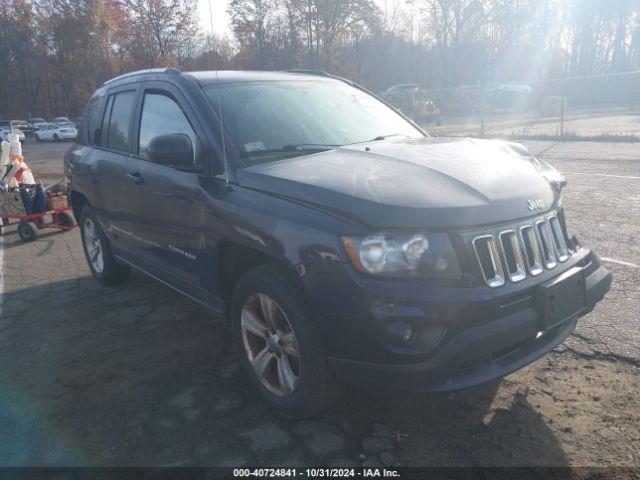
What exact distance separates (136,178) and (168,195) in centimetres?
55

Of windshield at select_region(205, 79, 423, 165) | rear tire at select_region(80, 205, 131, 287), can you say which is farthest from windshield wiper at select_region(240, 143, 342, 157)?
rear tire at select_region(80, 205, 131, 287)

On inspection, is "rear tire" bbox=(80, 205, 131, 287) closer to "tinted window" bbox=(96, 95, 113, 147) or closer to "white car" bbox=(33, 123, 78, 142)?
"tinted window" bbox=(96, 95, 113, 147)

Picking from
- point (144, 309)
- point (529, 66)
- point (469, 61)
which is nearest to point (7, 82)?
point (469, 61)

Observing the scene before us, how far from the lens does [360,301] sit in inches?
95.6

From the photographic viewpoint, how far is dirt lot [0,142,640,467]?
271cm

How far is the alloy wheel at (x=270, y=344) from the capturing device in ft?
9.62

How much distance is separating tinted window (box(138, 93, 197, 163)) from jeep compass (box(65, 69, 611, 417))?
0.06ft

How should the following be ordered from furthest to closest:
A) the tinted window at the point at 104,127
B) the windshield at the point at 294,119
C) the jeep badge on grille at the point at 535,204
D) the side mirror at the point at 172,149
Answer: the tinted window at the point at 104,127
the windshield at the point at 294,119
the side mirror at the point at 172,149
the jeep badge on grille at the point at 535,204

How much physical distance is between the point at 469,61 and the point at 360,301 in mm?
50482

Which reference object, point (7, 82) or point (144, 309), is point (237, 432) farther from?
point (7, 82)

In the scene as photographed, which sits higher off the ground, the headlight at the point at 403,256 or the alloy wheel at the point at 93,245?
the headlight at the point at 403,256

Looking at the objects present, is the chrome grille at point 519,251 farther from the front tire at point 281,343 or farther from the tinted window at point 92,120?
the tinted window at point 92,120

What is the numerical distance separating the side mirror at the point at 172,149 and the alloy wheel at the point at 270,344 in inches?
38.8

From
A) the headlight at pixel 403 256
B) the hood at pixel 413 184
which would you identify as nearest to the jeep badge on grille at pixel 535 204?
the hood at pixel 413 184
